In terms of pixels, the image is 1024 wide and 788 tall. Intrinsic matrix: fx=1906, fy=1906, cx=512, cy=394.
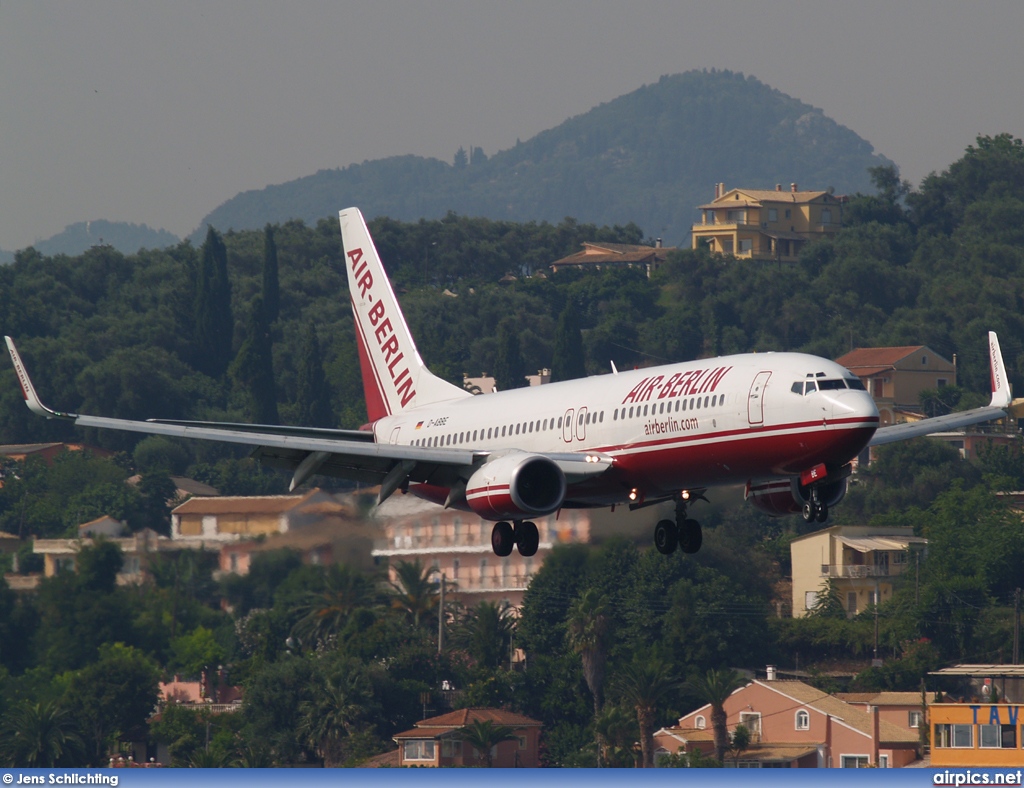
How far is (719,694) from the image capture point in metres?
130

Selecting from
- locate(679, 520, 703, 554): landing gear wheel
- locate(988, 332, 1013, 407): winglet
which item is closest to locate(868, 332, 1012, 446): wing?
locate(988, 332, 1013, 407): winglet

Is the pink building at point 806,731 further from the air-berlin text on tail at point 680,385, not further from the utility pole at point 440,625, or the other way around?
the air-berlin text on tail at point 680,385

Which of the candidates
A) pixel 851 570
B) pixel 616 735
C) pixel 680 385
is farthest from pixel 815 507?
pixel 851 570

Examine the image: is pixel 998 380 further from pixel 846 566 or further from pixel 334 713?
pixel 846 566

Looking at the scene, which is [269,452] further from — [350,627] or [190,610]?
[350,627]

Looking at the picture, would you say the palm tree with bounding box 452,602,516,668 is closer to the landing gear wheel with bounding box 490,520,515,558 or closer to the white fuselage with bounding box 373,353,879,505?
the white fuselage with bounding box 373,353,879,505

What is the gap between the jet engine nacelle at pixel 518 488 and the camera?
164 ft

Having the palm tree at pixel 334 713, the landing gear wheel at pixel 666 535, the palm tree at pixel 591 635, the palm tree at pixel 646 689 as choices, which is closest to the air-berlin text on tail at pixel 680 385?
the landing gear wheel at pixel 666 535

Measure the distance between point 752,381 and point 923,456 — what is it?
14734 cm

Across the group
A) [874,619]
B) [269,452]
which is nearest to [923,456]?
[874,619]

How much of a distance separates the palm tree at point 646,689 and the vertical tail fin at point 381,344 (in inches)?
2814

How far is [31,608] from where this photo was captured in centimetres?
11538

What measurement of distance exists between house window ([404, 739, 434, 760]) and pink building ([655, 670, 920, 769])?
1633 centimetres

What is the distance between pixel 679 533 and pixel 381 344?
19043 millimetres
